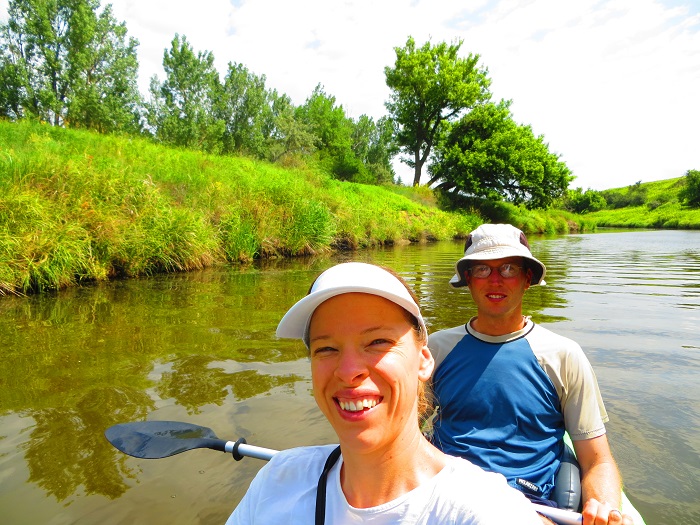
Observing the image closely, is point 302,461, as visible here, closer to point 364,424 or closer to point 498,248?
point 364,424

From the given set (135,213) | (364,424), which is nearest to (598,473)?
(364,424)

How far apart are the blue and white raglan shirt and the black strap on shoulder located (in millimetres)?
1064

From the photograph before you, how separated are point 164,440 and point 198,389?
4.18ft

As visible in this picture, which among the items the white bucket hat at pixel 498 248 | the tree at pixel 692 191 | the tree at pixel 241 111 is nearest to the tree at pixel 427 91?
the tree at pixel 241 111

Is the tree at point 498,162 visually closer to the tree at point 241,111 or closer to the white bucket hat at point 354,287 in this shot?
the tree at point 241,111

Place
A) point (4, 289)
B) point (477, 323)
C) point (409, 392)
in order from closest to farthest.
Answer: point (409, 392), point (477, 323), point (4, 289)

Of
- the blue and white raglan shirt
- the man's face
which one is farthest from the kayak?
the man's face

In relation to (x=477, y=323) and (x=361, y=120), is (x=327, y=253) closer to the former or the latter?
(x=477, y=323)

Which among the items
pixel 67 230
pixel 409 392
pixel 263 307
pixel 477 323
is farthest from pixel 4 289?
pixel 409 392

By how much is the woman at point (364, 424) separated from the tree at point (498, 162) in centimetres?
3219

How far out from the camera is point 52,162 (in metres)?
9.09

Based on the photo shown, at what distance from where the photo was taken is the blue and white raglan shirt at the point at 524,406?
83.0 inches

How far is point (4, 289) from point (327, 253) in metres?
9.48

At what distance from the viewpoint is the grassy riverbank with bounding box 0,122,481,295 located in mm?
7555
